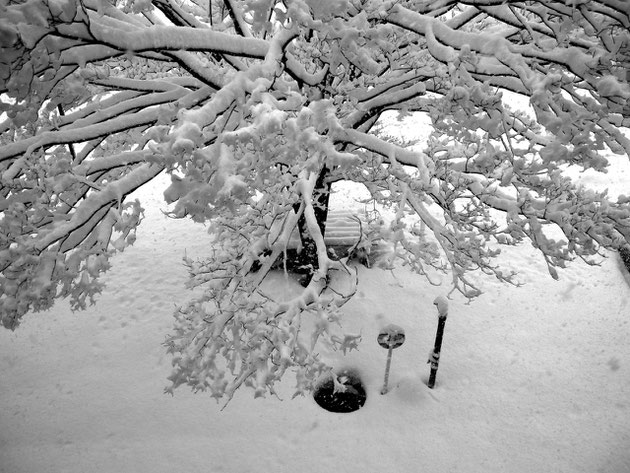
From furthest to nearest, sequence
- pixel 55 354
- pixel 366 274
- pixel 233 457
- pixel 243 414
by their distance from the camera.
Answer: pixel 366 274
pixel 55 354
pixel 243 414
pixel 233 457

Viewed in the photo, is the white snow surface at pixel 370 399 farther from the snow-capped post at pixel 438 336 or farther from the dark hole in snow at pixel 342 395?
the snow-capped post at pixel 438 336

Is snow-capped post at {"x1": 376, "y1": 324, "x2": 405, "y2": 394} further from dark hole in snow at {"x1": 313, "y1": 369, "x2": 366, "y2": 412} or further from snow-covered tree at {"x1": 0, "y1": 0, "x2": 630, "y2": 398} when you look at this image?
snow-covered tree at {"x1": 0, "y1": 0, "x2": 630, "y2": 398}

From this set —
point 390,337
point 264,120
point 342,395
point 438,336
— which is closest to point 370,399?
point 342,395

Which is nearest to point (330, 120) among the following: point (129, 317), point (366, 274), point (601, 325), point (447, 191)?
point (447, 191)

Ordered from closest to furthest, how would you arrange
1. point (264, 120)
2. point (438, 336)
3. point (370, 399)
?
point (264, 120)
point (438, 336)
point (370, 399)

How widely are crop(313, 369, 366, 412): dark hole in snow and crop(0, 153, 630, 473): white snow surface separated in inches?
5.1

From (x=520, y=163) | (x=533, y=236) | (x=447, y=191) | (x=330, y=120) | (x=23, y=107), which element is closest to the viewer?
(x=23, y=107)

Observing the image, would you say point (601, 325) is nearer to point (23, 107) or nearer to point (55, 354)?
point (23, 107)

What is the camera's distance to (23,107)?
247 centimetres

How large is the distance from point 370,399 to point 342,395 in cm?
39

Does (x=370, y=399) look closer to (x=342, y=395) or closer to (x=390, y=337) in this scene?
(x=342, y=395)

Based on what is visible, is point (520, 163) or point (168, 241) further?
point (168, 241)

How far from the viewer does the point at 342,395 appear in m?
5.60

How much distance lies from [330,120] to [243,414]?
Result: 419cm
